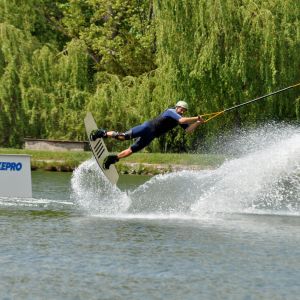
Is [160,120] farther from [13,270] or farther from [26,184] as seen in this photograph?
[13,270]

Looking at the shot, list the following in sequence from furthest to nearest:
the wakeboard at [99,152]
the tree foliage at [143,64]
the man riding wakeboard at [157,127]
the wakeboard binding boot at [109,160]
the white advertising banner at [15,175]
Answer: the tree foliage at [143,64], the white advertising banner at [15,175], the wakeboard at [99,152], the wakeboard binding boot at [109,160], the man riding wakeboard at [157,127]

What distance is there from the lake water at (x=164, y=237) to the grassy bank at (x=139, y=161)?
6.49 m

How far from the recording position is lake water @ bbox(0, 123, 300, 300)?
523 inches

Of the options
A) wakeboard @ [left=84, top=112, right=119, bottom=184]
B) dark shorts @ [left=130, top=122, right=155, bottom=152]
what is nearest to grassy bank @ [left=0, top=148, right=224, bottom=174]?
wakeboard @ [left=84, top=112, right=119, bottom=184]

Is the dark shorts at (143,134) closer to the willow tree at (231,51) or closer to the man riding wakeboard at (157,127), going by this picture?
the man riding wakeboard at (157,127)

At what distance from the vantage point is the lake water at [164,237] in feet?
43.6

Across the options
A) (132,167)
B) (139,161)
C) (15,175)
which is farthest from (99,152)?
(139,161)

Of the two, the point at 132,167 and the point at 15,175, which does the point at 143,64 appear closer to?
the point at 132,167

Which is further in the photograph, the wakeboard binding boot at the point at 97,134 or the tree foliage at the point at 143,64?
the tree foliage at the point at 143,64

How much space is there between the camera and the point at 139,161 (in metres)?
34.8

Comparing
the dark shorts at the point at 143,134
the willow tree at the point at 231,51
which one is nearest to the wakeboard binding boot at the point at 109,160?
the dark shorts at the point at 143,134

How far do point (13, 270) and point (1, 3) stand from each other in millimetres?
26134

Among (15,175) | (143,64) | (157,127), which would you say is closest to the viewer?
(157,127)

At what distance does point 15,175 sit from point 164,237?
17.3 feet
